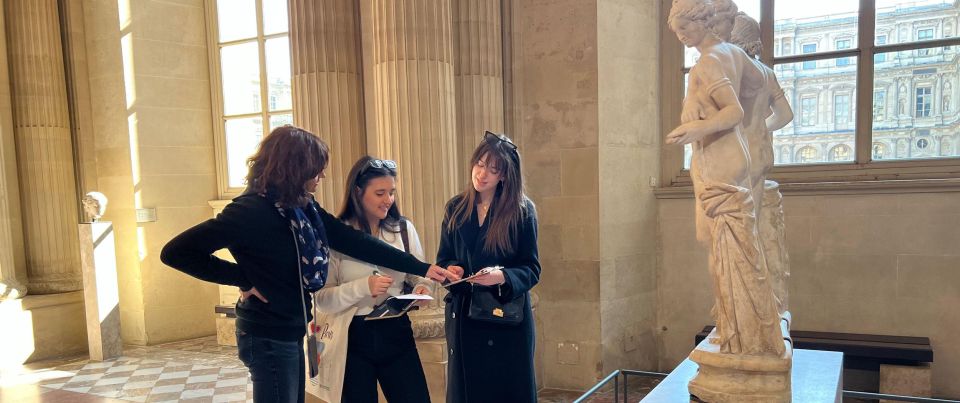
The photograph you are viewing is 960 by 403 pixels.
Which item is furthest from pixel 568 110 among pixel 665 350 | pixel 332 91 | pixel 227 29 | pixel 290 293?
pixel 227 29

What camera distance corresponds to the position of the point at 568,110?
17.6ft

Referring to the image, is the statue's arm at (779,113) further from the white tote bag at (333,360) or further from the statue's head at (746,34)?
the white tote bag at (333,360)

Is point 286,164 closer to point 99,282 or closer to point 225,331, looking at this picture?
point 99,282

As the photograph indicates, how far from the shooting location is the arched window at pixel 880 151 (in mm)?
5195

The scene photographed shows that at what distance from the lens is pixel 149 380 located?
6078mm

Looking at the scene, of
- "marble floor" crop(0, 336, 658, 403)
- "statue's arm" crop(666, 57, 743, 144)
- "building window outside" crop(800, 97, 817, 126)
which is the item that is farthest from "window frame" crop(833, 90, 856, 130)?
"statue's arm" crop(666, 57, 743, 144)

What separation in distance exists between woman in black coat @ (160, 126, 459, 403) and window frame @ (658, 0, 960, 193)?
4.22 metres

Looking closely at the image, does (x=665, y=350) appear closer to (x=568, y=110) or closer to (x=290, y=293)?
(x=568, y=110)

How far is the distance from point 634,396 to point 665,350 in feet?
2.72

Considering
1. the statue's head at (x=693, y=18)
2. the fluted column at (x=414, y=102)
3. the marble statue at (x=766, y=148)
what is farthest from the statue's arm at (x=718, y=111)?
the fluted column at (x=414, y=102)

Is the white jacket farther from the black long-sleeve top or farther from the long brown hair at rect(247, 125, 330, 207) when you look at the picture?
the long brown hair at rect(247, 125, 330, 207)

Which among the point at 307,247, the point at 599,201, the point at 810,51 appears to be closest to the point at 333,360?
the point at 307,247

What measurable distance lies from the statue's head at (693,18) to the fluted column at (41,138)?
7421 millimetres

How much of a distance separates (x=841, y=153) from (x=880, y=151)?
27cm
